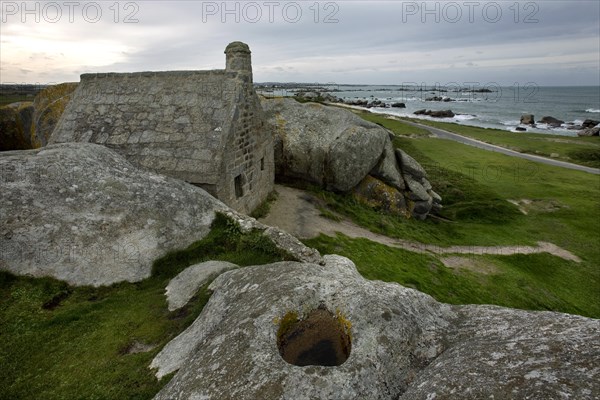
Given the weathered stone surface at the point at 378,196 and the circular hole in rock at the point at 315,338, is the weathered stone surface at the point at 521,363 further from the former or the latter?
the weathered stone surface at the point at 378,196

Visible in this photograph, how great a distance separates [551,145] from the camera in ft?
194

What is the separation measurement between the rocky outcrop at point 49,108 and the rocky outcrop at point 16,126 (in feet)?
5.97

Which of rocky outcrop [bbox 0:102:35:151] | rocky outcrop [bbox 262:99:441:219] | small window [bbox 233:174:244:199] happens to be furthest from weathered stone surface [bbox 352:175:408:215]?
rocky outcrop [bbox 0:102:35:151]

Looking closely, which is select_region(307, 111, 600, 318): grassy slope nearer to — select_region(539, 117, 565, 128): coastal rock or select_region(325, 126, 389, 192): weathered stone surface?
select_region(325, 126, 389, 192): weathered stone surface

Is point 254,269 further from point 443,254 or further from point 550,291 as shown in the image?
point 550,291

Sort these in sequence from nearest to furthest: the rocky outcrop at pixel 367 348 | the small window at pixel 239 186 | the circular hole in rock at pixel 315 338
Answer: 1. the rocky outcrop at pixel 367 348
2. the circular hole in rock at pixel 315 338
3. the small window at pixel 239 186

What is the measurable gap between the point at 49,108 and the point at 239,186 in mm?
13121

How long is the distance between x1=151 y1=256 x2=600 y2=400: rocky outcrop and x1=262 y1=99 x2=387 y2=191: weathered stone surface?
18.5 metres

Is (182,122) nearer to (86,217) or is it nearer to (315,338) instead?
(86,217)

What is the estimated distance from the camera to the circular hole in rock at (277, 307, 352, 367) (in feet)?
14.8

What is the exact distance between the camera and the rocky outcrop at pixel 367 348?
3.47 meters

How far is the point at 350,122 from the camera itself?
26.1 metres

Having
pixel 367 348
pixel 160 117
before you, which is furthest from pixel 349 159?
pixel 367 348

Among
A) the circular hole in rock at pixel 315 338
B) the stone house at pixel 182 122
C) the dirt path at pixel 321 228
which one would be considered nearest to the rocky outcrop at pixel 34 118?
the stone house at pixel 182 122
